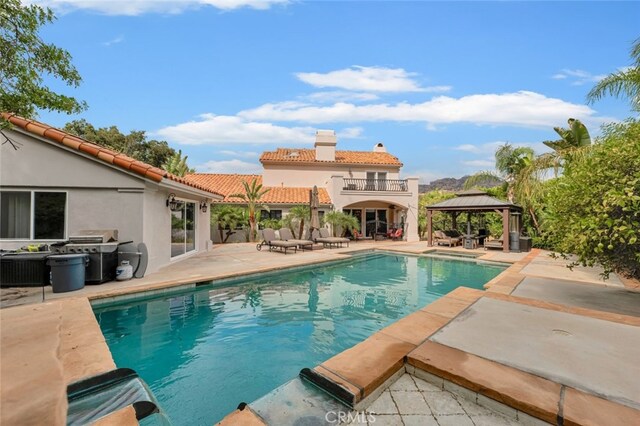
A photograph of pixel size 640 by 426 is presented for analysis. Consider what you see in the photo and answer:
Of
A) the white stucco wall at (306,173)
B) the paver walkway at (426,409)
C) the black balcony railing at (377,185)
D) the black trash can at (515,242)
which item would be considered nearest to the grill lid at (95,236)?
the paver walkway at (426,409)

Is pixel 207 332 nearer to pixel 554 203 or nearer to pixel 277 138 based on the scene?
pixel 554 203

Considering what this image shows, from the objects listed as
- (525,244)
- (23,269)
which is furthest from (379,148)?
(23,269)

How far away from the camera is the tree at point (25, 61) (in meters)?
4.93

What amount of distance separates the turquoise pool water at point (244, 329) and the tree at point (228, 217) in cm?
1138

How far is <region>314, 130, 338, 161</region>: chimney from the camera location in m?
28.5

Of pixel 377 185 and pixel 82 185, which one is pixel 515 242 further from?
pixel 82 185

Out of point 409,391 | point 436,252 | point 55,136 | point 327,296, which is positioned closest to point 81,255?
point 55,136

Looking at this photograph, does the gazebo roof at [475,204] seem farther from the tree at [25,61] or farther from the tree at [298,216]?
the tree at [25,61]

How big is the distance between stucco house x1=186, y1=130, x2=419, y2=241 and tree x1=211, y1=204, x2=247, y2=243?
6.83 ft

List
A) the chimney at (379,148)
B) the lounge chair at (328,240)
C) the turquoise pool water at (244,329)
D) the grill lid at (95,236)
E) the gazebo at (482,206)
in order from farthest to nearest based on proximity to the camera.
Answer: the chimney at (379,148)
the lounge chair at (328,240)
the gazebo at (482,206)
the grill lid at (95,236)
the turquoise pool water at (244,329)

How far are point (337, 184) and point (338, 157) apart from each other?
23.9ft

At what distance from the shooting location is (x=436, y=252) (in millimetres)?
17031

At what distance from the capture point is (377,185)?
26.3 metres

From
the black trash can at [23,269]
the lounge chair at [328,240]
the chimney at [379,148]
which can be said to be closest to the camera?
the black trash can at [23,269]
